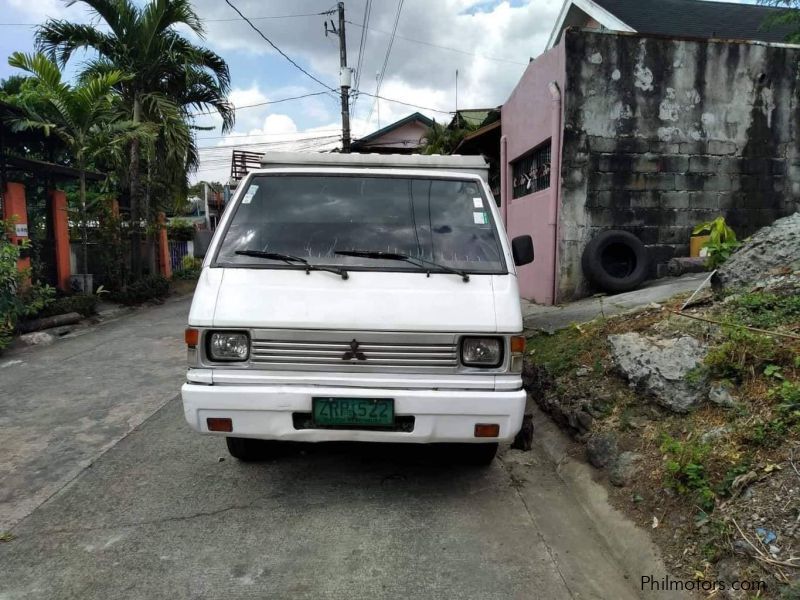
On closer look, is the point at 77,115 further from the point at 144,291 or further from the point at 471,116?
the point at 471,116

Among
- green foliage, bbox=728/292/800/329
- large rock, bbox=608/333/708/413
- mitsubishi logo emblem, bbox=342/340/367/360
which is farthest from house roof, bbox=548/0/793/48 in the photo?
mitsubishi logo emblem, bbox=342/340/367/360

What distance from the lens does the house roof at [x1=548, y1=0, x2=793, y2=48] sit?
43.1 ft

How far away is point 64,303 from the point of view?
32.6 ft

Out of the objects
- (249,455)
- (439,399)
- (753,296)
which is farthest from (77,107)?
(753,296)

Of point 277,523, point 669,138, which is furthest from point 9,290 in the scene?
point 669,138

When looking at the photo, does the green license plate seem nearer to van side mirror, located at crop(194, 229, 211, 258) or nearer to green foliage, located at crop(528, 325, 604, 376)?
van side mirror, located at crop(194, 229, 211, 258)

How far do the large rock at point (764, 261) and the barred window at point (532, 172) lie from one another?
427 centimetres

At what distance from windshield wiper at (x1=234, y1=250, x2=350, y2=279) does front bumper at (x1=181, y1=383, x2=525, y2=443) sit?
0.66 m

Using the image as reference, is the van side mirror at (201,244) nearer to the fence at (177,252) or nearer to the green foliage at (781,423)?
the green foliage at (781,423)

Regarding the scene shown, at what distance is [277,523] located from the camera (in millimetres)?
3191

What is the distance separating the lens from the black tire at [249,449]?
3.85 metres

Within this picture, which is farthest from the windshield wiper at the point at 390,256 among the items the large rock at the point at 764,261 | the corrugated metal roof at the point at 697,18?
the corrugated metal roof at the point at 697,18

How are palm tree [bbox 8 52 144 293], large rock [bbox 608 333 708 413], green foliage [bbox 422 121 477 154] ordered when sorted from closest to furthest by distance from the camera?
1. large rock [bbox 608 333 708 413]
2. palm tree [bbox 8 52 144 293]
3. green foliage [bbox 422 121 477 154]

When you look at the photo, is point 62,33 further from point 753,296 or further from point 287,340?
point 753,296
